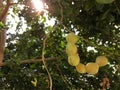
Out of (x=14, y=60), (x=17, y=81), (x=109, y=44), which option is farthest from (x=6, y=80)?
(x=109, y=44)

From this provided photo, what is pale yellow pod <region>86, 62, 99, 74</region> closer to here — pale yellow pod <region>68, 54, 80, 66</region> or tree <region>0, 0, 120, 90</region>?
pale yellow pod <region>68, 54, 80, 66</region>

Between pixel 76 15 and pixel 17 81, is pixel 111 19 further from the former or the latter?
pixel 17 81

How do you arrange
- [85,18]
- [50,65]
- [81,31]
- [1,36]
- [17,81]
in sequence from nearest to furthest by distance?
[85,18]
[81,31]
[50,65]
[17,81]
[1,36]

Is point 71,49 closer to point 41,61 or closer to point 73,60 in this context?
point 73,60

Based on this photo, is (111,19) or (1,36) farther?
(1,36)

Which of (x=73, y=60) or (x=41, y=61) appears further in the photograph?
(x=41, y=61)

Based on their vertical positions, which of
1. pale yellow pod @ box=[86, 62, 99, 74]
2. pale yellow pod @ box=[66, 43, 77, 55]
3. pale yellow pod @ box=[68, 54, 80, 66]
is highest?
pale yellow pod @ box=[66, 43, 77, 55]

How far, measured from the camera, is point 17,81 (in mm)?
4934

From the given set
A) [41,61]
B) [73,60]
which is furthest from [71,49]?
[41,61]

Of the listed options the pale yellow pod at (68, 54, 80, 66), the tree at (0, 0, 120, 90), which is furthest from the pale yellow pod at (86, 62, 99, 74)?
the tree at (0, 0, 120, 90)

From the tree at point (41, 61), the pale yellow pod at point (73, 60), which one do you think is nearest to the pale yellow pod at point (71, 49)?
the pale yellow pod at point (73, 60)

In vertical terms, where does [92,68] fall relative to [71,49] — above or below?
below

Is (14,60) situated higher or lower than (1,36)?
lower

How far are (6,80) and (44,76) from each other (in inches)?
23.6
